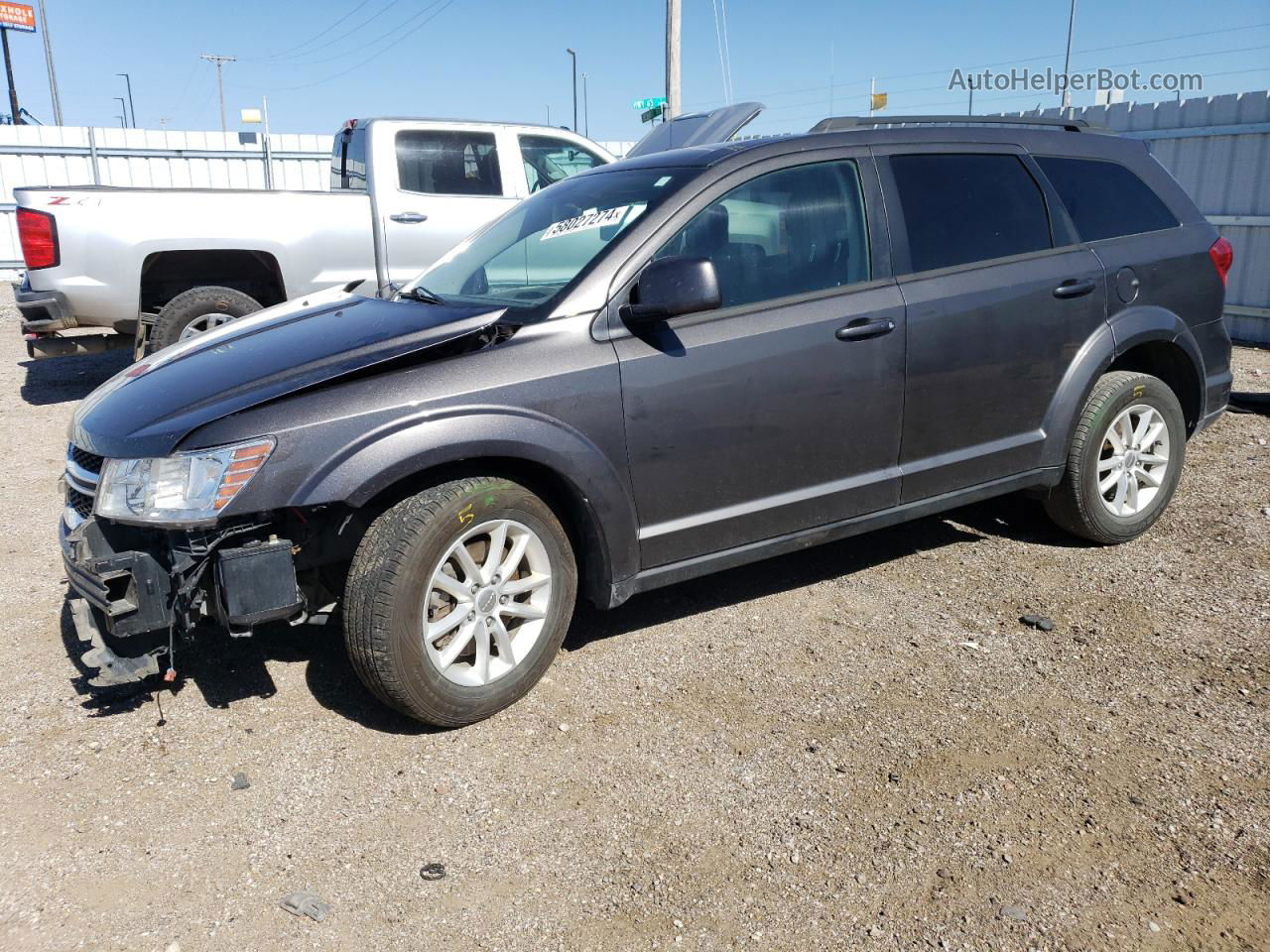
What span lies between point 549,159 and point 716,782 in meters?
7.06

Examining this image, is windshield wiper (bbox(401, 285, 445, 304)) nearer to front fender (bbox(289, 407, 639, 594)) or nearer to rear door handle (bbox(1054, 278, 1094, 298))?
front fender (bbox(289, 407, 639, 594))

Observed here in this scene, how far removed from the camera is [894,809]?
109 inches

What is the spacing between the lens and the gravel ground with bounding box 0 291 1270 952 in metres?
2.39

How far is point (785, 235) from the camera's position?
3.73m

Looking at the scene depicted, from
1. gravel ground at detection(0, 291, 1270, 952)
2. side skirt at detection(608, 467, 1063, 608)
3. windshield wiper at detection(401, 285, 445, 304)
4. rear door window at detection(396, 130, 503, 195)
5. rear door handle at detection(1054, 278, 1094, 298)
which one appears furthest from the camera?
rear door window at detection(396, 130, 503, 195)

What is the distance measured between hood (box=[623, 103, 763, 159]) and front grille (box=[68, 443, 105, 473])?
230 inches

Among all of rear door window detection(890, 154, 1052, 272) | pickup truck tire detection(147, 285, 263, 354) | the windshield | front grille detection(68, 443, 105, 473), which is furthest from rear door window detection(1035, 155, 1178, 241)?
pickup truck tire detection(147, 285, 263, 354)

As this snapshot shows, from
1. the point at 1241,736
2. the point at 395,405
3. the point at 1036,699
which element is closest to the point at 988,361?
the point at 1036,699

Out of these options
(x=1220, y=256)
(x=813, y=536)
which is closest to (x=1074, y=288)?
(x=1220, y=256)

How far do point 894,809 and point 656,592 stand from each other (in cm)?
173

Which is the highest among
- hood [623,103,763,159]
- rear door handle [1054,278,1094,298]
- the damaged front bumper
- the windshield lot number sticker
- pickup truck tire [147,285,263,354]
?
hood [623,103,763,159]

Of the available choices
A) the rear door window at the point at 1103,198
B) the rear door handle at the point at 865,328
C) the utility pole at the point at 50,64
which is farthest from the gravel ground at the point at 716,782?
the utility pole at the point at 50,64

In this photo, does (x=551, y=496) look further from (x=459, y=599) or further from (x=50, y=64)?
(x=50, y=64)

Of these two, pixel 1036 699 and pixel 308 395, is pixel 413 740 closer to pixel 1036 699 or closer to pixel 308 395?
pixel 308 395
